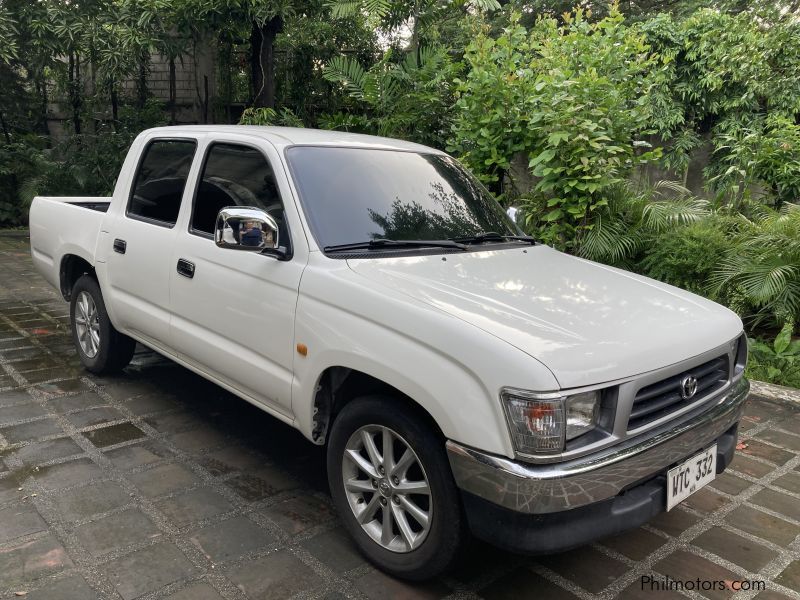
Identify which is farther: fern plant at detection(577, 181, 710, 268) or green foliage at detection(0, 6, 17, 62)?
green foliage at detection(0, 6, 17, 62)

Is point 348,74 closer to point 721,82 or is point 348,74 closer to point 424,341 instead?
point 721,82

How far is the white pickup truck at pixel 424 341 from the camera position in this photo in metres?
2.25

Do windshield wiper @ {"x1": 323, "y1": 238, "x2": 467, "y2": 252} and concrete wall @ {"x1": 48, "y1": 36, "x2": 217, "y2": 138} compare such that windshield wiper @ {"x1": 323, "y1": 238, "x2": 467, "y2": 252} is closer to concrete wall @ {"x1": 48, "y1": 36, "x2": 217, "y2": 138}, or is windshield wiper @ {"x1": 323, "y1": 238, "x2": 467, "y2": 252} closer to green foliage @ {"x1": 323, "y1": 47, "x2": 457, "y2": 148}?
green foliage @ {"x1": 323, "y1": 47, "x2": 457, "y2": 148}

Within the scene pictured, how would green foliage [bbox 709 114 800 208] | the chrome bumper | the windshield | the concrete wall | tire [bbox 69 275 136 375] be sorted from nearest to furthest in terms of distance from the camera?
the chrome bumper < the windshield < tire [bbox 69 275 136 375] < green foliage [bbox 709 114 800 208] < the concrete wall

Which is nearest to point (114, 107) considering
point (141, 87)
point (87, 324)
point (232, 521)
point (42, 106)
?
point (141, 87)

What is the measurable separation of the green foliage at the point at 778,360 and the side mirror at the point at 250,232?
13.1ft

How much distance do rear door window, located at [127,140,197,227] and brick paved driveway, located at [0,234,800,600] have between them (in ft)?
4.19

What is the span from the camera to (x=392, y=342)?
2549 millimetres

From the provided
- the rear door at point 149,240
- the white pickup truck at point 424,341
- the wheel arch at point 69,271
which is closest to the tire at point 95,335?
the wheel arch at point 69,271

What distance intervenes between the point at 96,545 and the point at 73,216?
2.87 metres

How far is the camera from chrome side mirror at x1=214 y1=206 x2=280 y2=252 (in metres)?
3.05

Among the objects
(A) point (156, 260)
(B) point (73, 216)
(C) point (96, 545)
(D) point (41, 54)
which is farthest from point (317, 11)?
(C) point (96, 545)

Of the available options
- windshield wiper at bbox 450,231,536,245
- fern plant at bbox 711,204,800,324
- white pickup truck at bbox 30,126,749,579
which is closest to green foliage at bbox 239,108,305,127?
white pickup truck at bbox 30,126,749,579

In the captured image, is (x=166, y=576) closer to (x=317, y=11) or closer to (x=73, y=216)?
(x=73, y=216)
